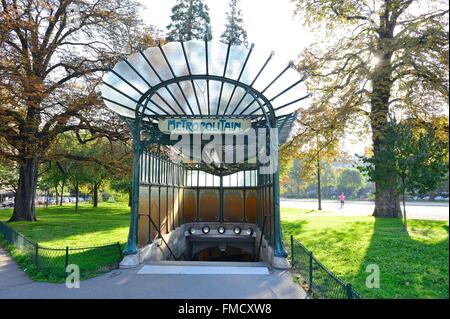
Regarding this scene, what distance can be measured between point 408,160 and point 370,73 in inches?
187

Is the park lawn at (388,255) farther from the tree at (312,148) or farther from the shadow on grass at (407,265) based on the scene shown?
the tree at (312,148)

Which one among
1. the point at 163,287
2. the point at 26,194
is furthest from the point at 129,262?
the point at 26,194

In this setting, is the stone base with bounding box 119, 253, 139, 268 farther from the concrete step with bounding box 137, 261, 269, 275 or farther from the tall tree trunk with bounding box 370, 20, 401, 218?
the tall tree trunk with bounding box 370, 20, 401, 218

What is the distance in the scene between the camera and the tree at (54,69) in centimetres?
1841

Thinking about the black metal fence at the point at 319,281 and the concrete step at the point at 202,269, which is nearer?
the black metal fence at the point at 319,281

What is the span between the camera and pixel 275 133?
33.6ft

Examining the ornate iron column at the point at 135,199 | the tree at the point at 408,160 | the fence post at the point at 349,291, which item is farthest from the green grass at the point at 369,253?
the tree at the point at 408,160

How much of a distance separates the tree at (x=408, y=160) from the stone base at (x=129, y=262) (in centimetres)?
976

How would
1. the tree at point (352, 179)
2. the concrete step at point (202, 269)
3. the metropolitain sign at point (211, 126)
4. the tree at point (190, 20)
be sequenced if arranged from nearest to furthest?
the concrete step at point (202, 269) → the metropolitain sign at point (211, 126) → the tree at point (190, 20) → the tree at point (352, 179)

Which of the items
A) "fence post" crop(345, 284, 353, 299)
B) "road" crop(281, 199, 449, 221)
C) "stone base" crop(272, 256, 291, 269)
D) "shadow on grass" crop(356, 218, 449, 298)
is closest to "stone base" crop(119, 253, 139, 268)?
"stone base" crop(272, 256, 291, 269)

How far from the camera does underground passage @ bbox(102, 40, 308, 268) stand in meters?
8.64

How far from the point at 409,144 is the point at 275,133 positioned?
21.4 ft

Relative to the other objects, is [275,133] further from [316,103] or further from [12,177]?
[12,177]

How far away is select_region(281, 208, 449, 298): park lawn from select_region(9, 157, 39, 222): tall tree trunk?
699 inches
